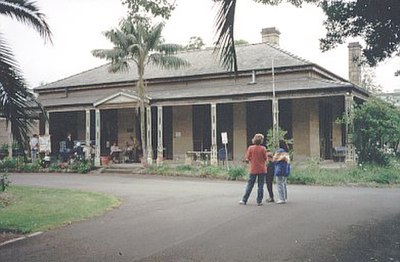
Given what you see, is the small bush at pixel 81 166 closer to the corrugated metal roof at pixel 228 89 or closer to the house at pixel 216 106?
the house at pixel 216 106

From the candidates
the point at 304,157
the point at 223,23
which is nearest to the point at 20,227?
the point at 223,23

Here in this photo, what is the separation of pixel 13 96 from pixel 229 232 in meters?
3.91

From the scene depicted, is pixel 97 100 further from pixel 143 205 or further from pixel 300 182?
pixel 143 205

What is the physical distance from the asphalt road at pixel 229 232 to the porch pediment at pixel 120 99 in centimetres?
1139

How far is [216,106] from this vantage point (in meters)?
24.5

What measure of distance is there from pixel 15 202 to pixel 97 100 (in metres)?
13.4

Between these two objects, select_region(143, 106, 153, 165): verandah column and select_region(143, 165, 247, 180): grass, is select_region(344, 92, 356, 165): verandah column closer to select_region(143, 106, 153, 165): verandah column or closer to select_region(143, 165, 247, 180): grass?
select_region(143, 165, 247, 180): grass

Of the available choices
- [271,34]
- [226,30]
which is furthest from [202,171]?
[226,30]

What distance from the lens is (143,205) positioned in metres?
11.8

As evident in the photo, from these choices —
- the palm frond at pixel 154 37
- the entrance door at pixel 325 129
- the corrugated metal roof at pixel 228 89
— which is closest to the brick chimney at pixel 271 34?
the corrugated metal roof at pixel 228 89

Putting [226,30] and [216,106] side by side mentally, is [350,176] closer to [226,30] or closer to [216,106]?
[216,106]

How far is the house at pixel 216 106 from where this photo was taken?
2234 centimetres

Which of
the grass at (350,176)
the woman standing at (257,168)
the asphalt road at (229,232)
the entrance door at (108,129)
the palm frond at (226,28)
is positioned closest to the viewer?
the palm frond at (226,28)

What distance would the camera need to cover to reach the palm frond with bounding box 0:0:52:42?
7750mm
